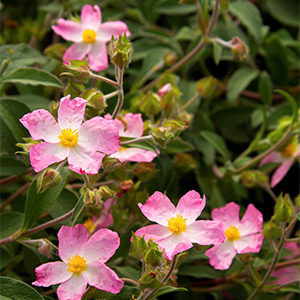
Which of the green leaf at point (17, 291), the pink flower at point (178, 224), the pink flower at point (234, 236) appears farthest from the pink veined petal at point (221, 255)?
the green leaf at point (17, 291)

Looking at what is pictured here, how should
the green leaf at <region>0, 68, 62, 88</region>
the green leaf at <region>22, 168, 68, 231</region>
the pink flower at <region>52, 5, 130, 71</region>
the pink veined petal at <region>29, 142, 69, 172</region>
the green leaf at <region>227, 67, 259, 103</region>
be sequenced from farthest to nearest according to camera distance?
the green leaf at <region>227, 67, 259, 103</region>
the pink flower at <region>52, 5, 130, 71</region>
the green leaf at <region>0, 68, 62, 88</region>
the green leaf at <region>22, 168, 68, 231</region>
the pink veined petal at <region>29, 142, 69, 172</region>

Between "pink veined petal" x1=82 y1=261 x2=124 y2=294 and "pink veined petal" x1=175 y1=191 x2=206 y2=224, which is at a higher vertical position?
"pink veined petal" x1=175 y1=191 x2=206 y2=224

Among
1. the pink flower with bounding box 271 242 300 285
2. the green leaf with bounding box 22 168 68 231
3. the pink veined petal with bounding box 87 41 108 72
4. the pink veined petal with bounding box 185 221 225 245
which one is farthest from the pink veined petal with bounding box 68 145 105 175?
the pink flower with bounding box 271 242 300 285

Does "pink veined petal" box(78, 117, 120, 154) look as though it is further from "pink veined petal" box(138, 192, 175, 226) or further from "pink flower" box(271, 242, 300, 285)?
"pink flower" box(271, 242, 300, 285)

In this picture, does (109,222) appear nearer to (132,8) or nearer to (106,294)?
(106,294)

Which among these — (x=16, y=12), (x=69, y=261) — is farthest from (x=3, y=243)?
(x=16, y=12)

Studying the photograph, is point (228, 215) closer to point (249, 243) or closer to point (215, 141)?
point (249, 243)
